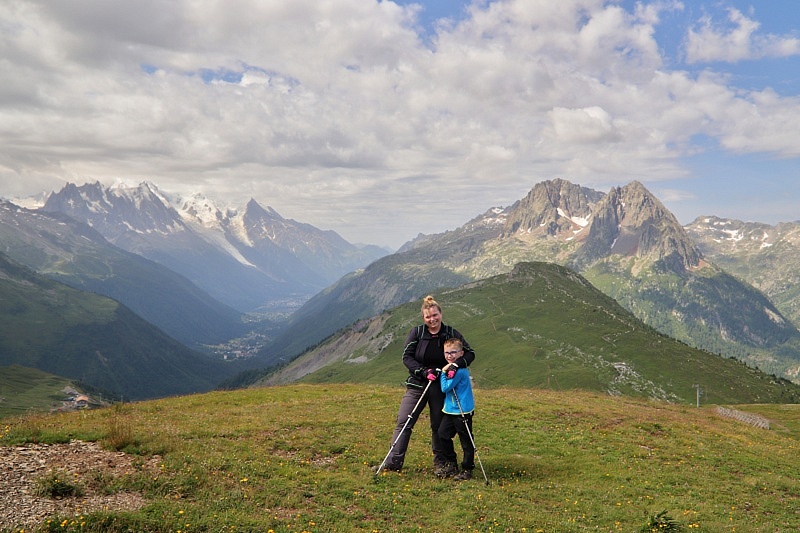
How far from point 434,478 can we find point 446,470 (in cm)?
68

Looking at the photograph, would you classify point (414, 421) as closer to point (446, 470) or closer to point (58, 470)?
point (446, 470)

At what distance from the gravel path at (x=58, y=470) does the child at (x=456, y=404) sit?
11.7 m

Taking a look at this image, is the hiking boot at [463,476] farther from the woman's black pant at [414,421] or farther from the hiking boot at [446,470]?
the woman's black pant at [414,421]

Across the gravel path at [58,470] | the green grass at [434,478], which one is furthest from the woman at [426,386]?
the gravel path at [58,470]

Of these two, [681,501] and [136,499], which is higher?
[136,499]

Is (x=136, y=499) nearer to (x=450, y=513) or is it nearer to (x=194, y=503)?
(x=194, y=503)

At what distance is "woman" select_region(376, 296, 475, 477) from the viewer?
66.5ft

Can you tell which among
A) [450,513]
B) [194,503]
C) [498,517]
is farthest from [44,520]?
[498,517]

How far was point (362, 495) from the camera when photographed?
1761 cm

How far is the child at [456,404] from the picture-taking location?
1970cm

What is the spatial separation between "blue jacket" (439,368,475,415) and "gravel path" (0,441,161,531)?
38.5 ft

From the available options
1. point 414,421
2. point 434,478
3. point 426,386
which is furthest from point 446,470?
point 426,386

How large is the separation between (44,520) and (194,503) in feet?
13.0

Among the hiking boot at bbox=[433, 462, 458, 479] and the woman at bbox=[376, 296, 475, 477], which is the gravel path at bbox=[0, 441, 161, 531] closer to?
the woman at bbox=[376, 296, 475, 477]
